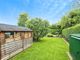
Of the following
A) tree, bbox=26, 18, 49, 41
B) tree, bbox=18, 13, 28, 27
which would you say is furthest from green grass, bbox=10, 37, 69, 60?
tree, bbox=18, 13, 28, 27

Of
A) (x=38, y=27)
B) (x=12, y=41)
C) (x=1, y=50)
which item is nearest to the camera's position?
→ (x=1, y=50)

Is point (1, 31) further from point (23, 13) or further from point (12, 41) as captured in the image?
point (23, 13)

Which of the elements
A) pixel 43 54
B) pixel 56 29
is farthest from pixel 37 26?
pixel 56 29

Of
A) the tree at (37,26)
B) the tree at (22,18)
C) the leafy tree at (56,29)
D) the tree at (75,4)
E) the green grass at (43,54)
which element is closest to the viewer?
the green grass at (43,54)

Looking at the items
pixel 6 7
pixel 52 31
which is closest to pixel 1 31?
pixel 52 31

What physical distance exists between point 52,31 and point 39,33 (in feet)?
61.3

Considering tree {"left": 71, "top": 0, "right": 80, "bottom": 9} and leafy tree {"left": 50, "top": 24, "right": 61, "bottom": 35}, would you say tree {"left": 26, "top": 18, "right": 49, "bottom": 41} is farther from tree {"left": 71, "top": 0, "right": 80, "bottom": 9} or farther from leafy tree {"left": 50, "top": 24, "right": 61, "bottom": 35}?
leafy tree {"left": 50, "top": 24, "right": 61, "bottom": 35}

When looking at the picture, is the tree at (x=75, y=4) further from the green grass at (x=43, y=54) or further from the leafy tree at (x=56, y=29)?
the leafy tree at (x=56, y=29)

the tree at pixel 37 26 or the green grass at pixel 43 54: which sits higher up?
the tree at pixel 37 26

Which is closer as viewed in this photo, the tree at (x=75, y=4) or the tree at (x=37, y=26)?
the tree at (x=75, y=4)

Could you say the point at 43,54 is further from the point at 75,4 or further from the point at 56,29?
the point at 56,29

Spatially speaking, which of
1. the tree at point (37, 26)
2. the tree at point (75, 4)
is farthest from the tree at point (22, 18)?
the tree at point (75, 4)

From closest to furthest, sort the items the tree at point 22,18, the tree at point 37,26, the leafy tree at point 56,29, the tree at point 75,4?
the tree at point 75,4 → the tree at point 37,26 → the leafy tree at point 56,29 → the tree at point 22,18

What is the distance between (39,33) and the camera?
913 inches
